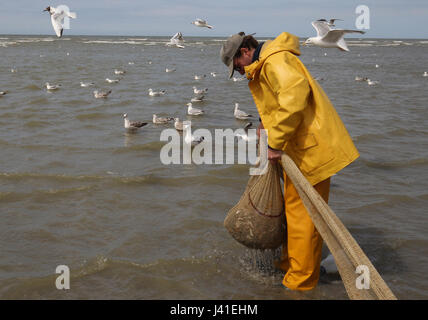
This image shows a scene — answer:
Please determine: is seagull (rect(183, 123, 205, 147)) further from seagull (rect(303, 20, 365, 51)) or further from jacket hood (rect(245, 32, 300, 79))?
jacket hood (rect(245, 32, 300, 79))

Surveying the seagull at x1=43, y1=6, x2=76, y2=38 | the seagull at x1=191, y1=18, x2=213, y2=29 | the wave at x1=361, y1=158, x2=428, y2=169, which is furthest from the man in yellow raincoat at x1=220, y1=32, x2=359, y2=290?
the seagull at x1=191, y1=18, x2=213, y2=29

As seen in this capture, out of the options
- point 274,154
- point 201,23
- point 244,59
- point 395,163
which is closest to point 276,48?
point 244,59

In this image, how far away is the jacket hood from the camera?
353cm

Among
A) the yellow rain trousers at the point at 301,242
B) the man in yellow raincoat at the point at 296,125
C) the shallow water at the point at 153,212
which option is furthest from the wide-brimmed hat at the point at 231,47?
the shallow water at the point at 153,212

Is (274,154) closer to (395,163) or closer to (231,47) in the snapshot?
(231,47)

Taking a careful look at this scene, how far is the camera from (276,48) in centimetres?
353

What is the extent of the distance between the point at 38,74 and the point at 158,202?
18324mm

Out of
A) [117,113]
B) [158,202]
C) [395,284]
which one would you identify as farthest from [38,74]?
[395,284]

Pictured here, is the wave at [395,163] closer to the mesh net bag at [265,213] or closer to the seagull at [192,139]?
the seagull at [192,139]

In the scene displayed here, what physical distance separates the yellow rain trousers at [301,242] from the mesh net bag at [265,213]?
9cm

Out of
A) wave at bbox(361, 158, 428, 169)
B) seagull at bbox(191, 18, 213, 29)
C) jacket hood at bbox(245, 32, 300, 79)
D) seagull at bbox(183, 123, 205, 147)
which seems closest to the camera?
jacket hood at bbox(245, 32, 300, 79)

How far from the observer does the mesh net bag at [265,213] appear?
390cm

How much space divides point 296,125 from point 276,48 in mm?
650
